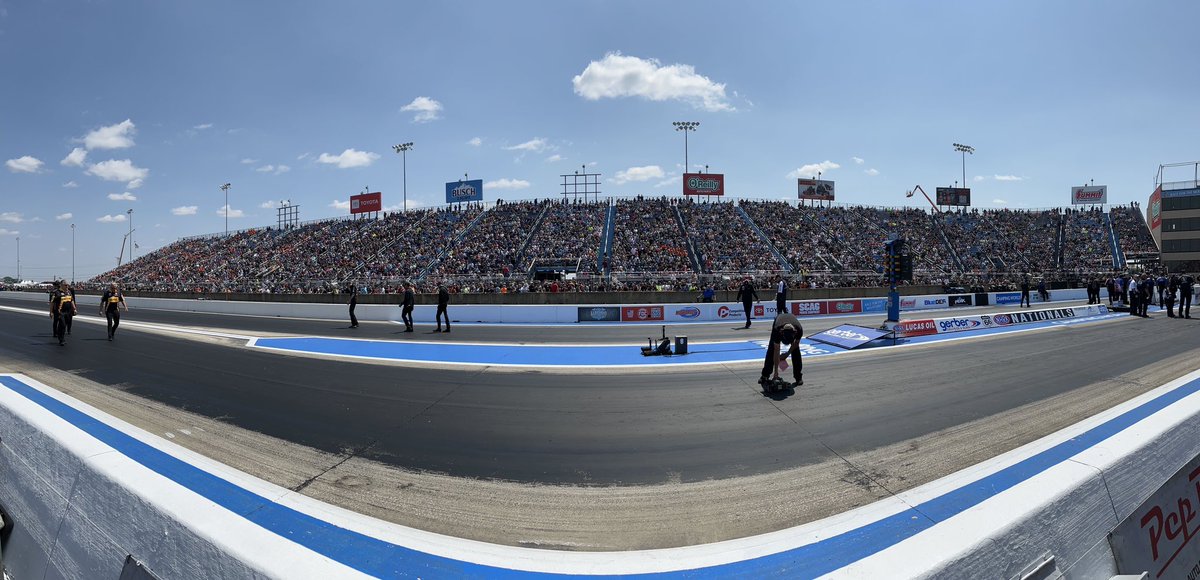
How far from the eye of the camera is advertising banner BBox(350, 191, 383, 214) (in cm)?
5450

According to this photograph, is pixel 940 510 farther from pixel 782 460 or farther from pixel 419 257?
pixel 419 257

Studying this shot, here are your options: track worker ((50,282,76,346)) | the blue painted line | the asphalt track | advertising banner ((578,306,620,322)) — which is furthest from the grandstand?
the blue painted line

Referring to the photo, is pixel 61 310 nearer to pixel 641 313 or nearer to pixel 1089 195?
pixel 641 313

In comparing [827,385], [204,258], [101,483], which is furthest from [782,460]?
[204,258]

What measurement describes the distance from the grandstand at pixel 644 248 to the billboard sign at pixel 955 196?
473 cm

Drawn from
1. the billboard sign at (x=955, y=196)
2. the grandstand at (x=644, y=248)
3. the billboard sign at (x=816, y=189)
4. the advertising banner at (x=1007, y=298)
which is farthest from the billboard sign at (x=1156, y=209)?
the advertising banner at (x=1007, y=298)

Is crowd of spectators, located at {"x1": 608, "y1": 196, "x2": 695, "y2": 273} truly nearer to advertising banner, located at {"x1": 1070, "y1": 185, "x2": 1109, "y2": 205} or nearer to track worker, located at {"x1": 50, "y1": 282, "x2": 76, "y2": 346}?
track worker, located at {"x1": 50, "y1": 282, "x2": 76, "y2": 346}

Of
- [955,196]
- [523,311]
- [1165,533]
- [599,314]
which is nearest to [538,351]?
[523,311]

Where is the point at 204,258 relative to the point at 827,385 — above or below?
→ above

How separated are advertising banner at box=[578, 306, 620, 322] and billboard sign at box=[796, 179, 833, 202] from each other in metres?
40.2

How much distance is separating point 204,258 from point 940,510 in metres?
67.2

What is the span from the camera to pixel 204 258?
52781 mm

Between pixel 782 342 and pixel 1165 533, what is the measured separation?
519 cm

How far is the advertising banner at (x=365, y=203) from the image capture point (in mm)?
54500
